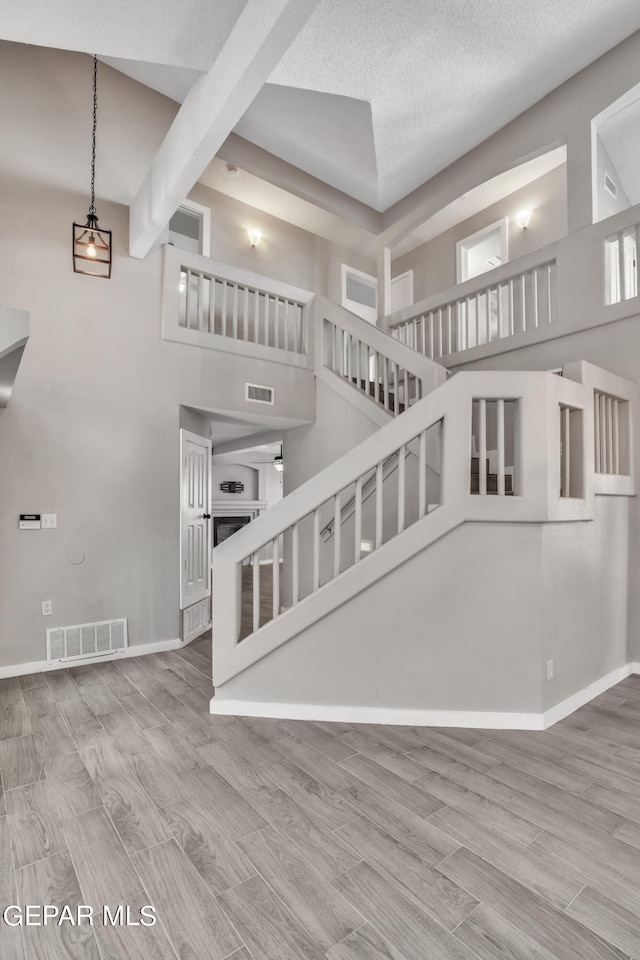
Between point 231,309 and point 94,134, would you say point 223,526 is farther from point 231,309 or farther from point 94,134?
point 94,134

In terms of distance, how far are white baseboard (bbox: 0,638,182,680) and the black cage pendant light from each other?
3288mm

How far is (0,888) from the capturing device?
5.45 ft

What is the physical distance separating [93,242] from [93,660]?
351cm

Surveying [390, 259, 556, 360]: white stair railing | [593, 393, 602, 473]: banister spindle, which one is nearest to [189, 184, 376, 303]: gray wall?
[390, 259, 556, 360]: white stair railing

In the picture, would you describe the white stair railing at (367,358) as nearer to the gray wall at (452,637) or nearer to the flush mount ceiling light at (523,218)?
the gray wall at (452,637)

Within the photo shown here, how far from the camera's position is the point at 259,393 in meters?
5.25

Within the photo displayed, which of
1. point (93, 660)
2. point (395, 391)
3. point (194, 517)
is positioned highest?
point (395, 391)

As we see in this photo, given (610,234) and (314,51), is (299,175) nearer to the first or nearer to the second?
(314,51)

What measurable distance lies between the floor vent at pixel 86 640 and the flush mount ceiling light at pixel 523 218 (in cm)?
703

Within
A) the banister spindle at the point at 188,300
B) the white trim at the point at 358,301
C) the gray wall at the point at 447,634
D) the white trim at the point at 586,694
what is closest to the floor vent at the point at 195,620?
the gray wall at the point at 447,634

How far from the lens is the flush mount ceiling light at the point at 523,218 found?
661 centimetres

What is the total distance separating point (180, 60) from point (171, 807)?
4.25 m

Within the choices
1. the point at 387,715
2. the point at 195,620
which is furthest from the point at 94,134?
the point at 387,715

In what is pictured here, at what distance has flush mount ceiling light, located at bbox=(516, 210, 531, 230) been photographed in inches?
260
